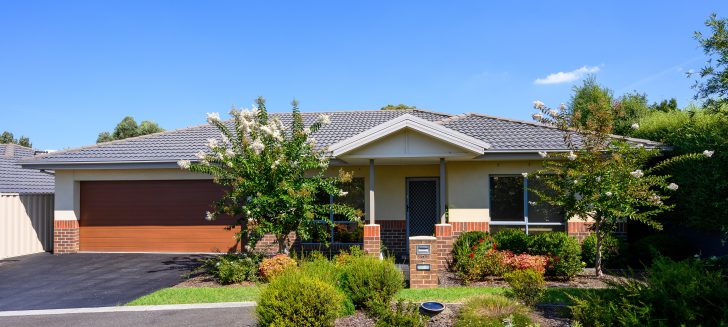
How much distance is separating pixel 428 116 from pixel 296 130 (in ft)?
23.7

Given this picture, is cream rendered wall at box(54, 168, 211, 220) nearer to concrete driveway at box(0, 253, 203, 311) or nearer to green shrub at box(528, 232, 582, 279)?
concrete driveway at box(0, 253, 203, 311)

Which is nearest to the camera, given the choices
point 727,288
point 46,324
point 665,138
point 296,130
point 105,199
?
point 727,288

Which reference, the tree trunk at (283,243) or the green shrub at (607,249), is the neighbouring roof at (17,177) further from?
the green shrub at (607,249)

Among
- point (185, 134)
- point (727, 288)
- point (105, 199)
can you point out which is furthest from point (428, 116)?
point (727, 288)

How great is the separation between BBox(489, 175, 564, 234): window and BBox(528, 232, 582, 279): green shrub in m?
2.36

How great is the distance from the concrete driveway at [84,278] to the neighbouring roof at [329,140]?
9.62 ft

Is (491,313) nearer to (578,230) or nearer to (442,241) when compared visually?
(442,241)

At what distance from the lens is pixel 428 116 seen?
17.5 m

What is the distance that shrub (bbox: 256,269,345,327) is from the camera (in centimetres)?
602

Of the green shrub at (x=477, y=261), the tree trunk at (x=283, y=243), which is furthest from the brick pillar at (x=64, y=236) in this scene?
the green shrub at (x=477, y=261)

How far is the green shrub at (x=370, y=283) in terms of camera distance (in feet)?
23.9

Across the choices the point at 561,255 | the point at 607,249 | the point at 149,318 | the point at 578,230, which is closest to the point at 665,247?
the point at 607,249

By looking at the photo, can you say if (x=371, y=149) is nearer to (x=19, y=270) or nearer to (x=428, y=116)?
(x=428, y=116)

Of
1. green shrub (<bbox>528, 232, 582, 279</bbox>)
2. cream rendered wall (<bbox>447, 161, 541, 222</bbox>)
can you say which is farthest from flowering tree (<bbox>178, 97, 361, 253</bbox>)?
green shrub (<bbox>528, 232, 582, 279</bbox>)
